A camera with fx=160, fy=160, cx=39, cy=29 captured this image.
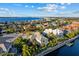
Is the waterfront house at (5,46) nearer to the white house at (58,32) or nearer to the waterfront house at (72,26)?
the white house at (58,32)

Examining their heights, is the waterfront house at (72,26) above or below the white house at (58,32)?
above

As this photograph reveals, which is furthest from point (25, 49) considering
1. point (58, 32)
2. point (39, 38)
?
point (58, 32)

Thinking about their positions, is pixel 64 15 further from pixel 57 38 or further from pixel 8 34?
pixel 8 34

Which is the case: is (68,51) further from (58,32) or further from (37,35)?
(37,35)

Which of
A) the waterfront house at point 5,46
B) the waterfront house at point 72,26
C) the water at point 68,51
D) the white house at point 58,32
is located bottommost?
the water at point 68,51

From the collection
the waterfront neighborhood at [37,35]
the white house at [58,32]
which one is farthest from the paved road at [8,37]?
the white house at [58,32]

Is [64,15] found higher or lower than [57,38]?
higher

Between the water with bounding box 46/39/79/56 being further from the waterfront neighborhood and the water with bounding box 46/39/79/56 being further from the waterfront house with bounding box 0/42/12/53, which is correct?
the waterfront house with bounding box 0/42/12/53

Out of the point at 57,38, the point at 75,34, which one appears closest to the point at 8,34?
the point at 57,38
